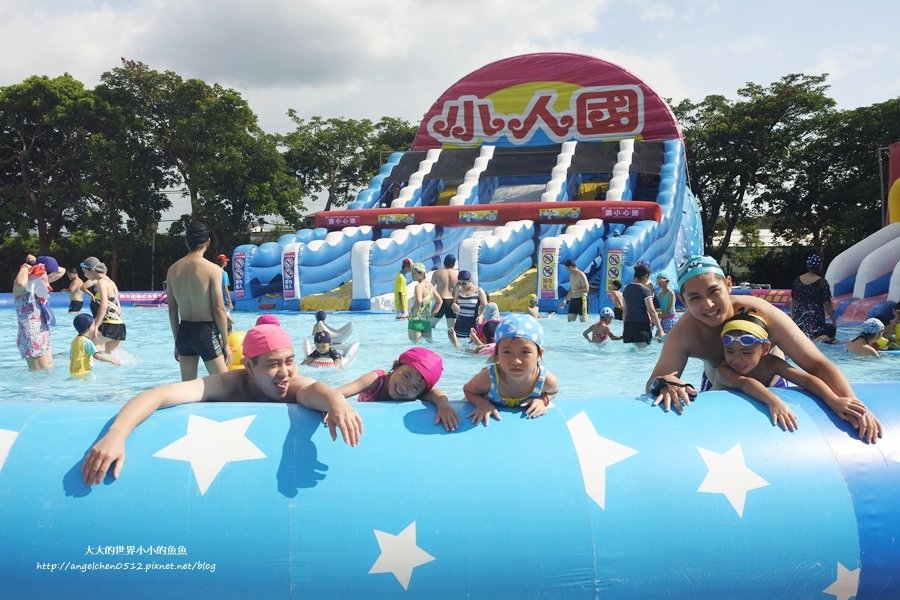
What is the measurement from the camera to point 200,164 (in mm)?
23047

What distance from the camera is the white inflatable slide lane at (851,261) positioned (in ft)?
40.1

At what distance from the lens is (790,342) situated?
256 centimetres

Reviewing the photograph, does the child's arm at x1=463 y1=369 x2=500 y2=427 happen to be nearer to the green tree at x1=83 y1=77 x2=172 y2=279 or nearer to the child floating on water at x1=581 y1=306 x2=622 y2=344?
the child floating on water at x1=581 y1=306 x2=622 y2=344

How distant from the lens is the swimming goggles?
8.20 ft

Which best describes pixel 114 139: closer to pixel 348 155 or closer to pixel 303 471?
pixel 348 155

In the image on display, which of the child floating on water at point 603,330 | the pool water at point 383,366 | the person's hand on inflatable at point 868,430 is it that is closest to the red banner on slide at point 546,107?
the pool water at point 383,366

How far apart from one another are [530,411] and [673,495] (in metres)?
0.48

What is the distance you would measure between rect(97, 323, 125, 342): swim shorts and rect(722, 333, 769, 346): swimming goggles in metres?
6.08

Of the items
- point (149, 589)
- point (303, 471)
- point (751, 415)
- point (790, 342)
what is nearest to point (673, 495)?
point (751, 415)

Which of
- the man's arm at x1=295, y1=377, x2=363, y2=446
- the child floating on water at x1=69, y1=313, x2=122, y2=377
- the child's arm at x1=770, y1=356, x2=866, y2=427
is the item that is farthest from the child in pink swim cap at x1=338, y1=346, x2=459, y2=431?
the child floating on water at x1=69, y1=313, x2=122, y2=377

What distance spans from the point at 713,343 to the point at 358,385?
4.15ft

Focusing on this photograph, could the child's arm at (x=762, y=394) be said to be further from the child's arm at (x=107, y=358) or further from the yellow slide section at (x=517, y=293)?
the yellow slide section at (x=517, y=293)

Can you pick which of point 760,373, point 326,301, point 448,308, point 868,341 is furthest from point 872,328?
point 326,301

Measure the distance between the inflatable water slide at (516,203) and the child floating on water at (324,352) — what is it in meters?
5.83
